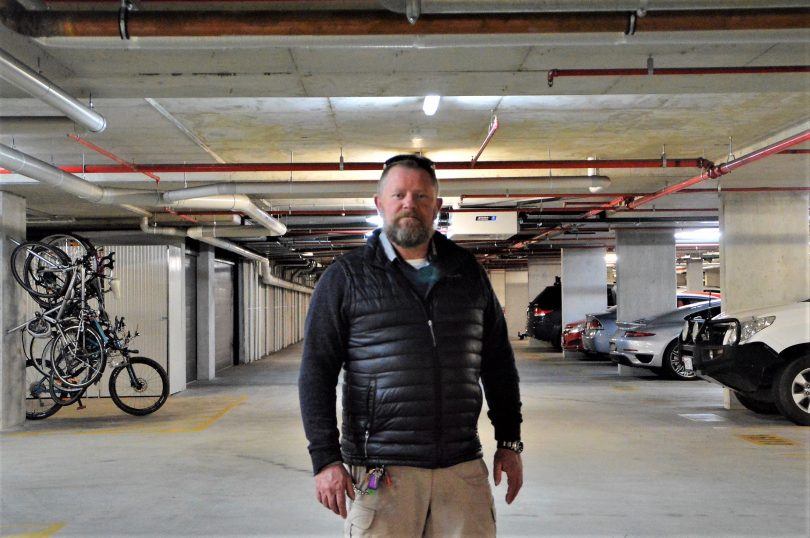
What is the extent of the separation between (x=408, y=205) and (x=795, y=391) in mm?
7334

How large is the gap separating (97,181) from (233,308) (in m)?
9.72

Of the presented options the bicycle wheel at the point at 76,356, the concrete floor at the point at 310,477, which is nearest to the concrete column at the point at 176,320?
the concrete floor at the point at 310,477

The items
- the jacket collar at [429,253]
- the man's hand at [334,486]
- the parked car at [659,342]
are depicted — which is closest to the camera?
the man's hand at [334,486]

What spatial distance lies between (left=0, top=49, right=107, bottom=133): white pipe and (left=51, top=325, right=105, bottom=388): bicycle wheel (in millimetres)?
4383

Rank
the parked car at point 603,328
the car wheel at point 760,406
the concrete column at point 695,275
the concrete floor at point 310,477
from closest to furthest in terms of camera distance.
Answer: the concrete floor at point 310,477 → the car wheel at point 760,406 → the parked car at point 603,328 → the concrete column at point 695,275

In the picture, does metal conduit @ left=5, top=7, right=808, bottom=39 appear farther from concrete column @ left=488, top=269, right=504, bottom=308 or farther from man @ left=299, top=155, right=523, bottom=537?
concrete column @ left=488, top=269, right=504, bottom=308

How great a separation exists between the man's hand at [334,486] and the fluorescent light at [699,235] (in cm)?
1563

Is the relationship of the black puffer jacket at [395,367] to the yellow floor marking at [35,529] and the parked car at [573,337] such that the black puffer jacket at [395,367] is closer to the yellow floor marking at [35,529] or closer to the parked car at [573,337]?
the yellow floor marking at [35,529]

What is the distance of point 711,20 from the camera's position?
13.4 feet

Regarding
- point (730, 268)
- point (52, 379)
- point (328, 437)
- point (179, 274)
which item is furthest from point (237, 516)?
point (179, 274)

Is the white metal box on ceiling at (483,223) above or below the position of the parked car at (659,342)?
above

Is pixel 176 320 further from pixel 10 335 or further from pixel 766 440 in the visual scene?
pixel 766 440

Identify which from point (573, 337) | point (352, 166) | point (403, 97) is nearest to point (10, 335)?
point (352, 166)

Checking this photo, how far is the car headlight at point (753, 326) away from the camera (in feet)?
28.7
